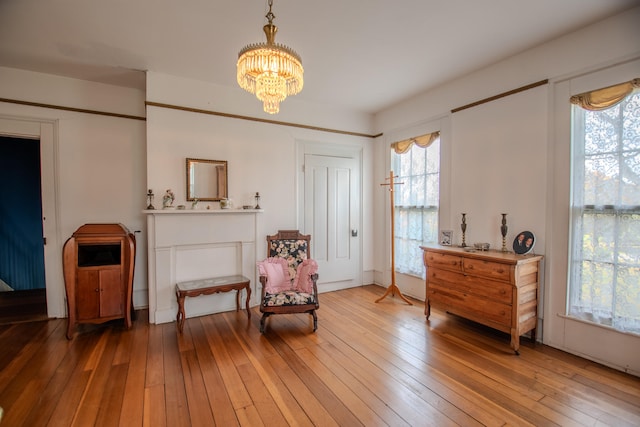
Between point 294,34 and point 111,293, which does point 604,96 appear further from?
point 111,293

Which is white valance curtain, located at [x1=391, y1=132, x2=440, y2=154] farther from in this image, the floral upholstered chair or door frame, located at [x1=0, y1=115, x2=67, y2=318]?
door frame, located at [x1=0, y1=115, x2=67, y2=318]

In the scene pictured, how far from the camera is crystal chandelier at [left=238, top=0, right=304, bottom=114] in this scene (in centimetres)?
186

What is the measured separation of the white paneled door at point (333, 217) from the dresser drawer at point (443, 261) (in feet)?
5.12

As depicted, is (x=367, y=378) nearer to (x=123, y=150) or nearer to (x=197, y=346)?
(x=197, y=346)

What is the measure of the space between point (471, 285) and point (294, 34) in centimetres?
300

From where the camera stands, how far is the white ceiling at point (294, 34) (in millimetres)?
2303

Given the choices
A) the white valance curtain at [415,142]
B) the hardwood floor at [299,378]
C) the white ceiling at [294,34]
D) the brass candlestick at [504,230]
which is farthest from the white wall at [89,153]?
the brass candlestick at [504,230]

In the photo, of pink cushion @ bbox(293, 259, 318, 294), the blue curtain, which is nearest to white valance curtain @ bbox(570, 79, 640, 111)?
pink cushion @ bbox(293, 259, 318, 294)

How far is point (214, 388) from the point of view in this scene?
84.8 inches

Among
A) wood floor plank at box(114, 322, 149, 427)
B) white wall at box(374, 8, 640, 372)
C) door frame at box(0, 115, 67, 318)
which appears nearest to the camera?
wood floor plank at box(114, 322, 149, 427)

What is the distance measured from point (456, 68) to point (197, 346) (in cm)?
408

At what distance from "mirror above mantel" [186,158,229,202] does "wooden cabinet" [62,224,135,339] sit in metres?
0.90

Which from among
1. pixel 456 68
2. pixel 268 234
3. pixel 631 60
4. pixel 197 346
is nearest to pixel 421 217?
pixel 456 68

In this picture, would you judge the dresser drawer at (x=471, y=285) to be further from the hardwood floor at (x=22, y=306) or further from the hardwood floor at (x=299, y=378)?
the hardwood floor at (x=22, y=306)
